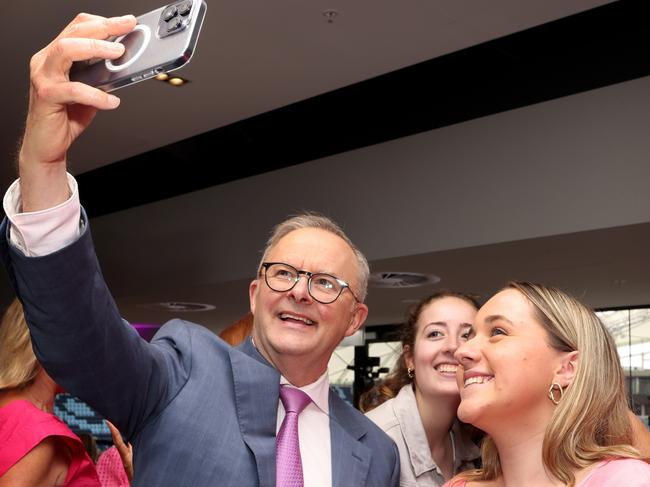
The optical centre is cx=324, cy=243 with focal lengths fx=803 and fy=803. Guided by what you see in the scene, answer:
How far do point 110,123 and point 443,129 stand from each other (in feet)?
8.54

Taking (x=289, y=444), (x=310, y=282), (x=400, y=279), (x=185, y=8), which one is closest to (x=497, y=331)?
(x=310, y=282)

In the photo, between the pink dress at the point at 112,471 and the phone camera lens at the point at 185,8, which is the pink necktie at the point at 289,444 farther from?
the pink dress at the point at 112,471

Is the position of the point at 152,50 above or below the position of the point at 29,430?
above

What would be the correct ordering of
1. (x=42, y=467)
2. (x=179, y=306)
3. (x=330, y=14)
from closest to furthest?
1. (x=42, y=467)
2. (x=330, y=14)
3. (x=179, y=306)

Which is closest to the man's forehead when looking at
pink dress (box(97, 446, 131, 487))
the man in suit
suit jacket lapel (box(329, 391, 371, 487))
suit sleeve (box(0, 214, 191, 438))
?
the man in suit

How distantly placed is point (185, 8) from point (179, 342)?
72cm

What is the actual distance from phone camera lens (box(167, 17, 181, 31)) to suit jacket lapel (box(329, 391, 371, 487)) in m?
1.06

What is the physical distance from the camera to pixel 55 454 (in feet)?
7.68

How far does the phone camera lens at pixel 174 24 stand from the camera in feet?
3.36

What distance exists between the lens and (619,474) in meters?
1.63

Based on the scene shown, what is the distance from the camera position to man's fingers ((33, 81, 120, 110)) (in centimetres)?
101

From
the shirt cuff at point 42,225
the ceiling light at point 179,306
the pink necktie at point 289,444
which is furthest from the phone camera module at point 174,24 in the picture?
the ceiling light at point 179,306

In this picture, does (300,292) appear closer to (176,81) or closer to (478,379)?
(478,379)

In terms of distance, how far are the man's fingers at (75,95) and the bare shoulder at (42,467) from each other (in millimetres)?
1550
